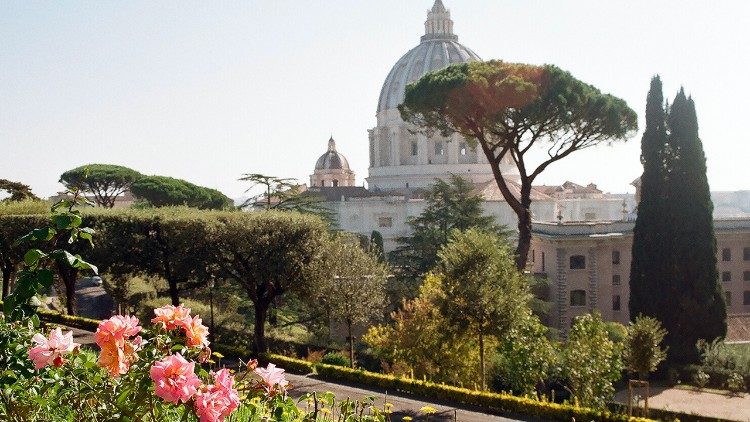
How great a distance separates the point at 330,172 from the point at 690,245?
57420 millimetres

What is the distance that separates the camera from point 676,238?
27781 millimetres

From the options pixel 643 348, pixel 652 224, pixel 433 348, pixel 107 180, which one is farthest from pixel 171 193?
pixel 643 348

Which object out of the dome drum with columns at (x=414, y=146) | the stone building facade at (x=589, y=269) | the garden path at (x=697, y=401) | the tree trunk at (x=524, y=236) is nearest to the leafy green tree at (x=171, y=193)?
the stone building facade at (x=589, y=269)

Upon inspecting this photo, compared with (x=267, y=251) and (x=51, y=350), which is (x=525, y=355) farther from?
(x=51, y=350)

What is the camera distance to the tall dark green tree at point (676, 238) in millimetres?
26938

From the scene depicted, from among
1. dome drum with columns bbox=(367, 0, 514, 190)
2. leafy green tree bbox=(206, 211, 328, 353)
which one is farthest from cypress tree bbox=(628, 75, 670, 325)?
dome drum with columns bbox=(367, 0, 514, 190)

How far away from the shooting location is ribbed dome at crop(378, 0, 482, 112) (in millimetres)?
71938

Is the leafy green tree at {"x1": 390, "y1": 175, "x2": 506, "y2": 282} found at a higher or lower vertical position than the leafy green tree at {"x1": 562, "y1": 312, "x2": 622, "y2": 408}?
higher

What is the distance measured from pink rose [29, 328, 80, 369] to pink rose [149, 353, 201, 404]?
0.91 meters

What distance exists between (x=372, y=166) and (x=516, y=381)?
55579mm

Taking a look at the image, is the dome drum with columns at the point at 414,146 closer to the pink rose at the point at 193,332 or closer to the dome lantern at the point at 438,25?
the dome lantern at the point at 438,25

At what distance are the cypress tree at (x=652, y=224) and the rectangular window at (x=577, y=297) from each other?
597cm

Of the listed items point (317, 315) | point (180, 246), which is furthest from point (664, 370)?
point (180, 246)

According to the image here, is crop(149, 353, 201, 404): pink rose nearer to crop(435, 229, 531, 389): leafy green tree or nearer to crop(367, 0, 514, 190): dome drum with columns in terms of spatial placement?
crop(435, 229, 531, 389): leafy green tree
